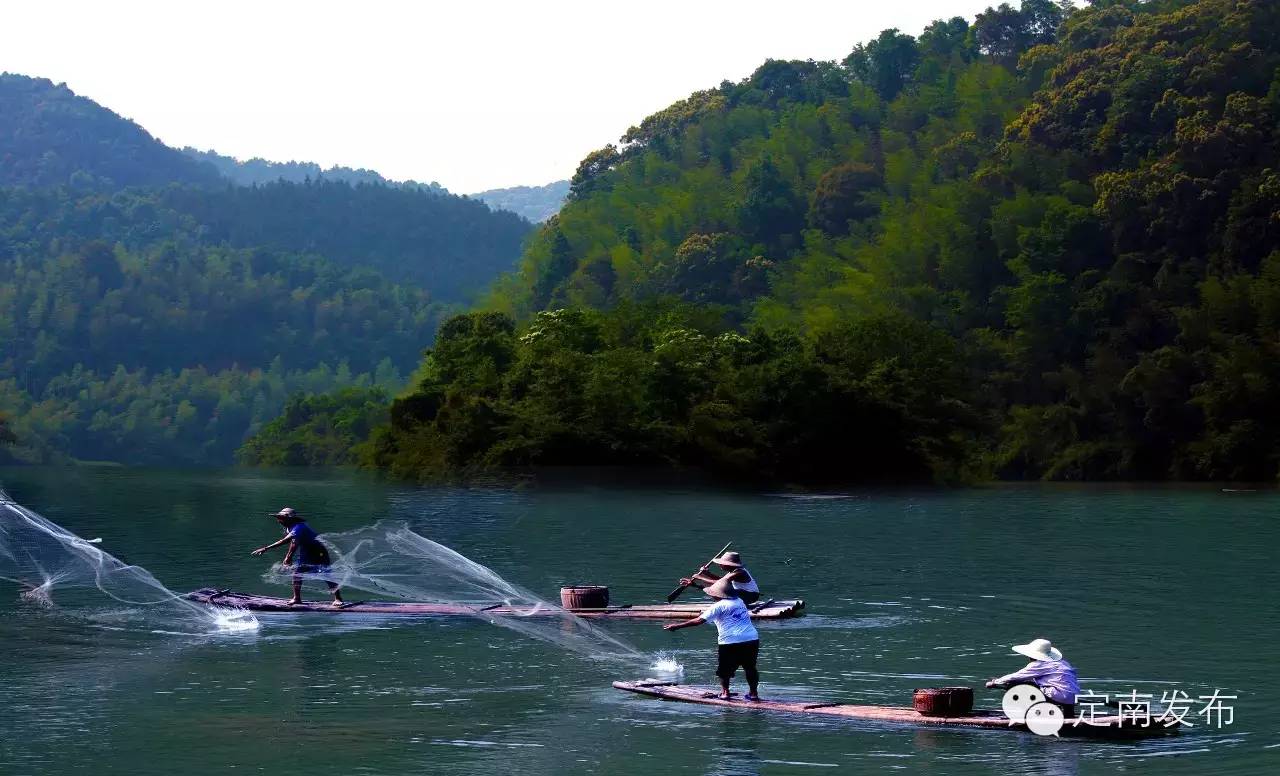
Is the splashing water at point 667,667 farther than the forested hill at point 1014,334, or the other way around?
the forested hill at point 1014,334

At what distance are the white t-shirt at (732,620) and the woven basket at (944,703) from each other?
97.3 inches

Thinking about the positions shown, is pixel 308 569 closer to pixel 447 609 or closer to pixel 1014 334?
pixel 447 609

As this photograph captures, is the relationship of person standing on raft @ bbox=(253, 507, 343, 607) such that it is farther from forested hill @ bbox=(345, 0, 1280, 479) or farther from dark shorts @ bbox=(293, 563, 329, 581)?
forested hill @ bbox=(345, 0, 1280, 479)

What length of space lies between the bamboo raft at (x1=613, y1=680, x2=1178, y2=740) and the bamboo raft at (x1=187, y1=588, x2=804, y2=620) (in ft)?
28.5

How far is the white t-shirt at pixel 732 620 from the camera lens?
79.9 feet

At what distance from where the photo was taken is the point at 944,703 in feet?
75.7

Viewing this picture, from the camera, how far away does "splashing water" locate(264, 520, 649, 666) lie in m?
30.9

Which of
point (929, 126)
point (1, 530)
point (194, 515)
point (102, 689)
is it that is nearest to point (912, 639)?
point (102, 689)

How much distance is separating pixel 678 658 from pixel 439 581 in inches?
286

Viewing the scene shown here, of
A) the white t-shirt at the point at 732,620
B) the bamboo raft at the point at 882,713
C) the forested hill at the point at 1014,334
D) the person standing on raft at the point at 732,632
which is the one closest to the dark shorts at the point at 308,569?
the bamboo raft at the point at 882,713

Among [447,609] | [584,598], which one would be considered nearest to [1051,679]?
[584,598]

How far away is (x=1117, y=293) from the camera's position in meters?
102

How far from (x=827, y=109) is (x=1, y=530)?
154557 mm
